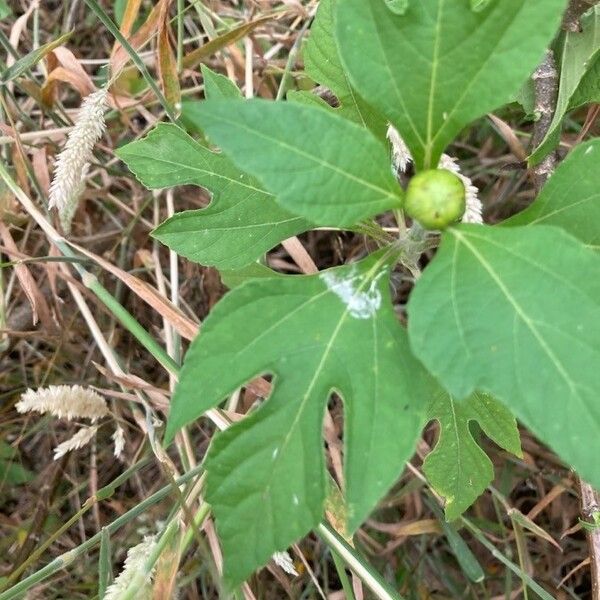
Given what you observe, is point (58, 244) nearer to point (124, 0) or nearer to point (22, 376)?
point (22, 376)

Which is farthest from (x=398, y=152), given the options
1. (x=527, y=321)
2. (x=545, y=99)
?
(x=527, y=321)

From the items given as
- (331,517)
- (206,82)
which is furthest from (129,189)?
(331,517)

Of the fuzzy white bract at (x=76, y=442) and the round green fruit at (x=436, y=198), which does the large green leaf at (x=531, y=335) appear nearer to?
the round green fruit at (x=436, y=198)

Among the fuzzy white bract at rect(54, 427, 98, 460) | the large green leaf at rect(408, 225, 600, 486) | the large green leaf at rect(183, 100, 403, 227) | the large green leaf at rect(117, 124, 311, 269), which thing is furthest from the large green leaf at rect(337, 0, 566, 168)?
the fuzzy white bract at rect(54, 427, 98, 460)

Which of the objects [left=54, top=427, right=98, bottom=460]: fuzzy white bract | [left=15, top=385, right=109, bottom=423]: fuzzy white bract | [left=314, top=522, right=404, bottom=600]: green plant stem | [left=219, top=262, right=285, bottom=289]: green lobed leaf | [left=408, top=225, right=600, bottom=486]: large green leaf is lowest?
[left=54, top=427, right=98, bottom=460]: fuzzy white bract

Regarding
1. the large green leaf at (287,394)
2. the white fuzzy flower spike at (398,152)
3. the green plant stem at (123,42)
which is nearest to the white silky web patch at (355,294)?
the large green leaf at (287,394)

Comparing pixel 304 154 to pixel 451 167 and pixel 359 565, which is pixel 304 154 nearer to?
pixel 451 167

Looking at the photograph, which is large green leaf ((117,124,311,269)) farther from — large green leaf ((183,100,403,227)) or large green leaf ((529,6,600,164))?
large green leaf ((529,6,600,164))
